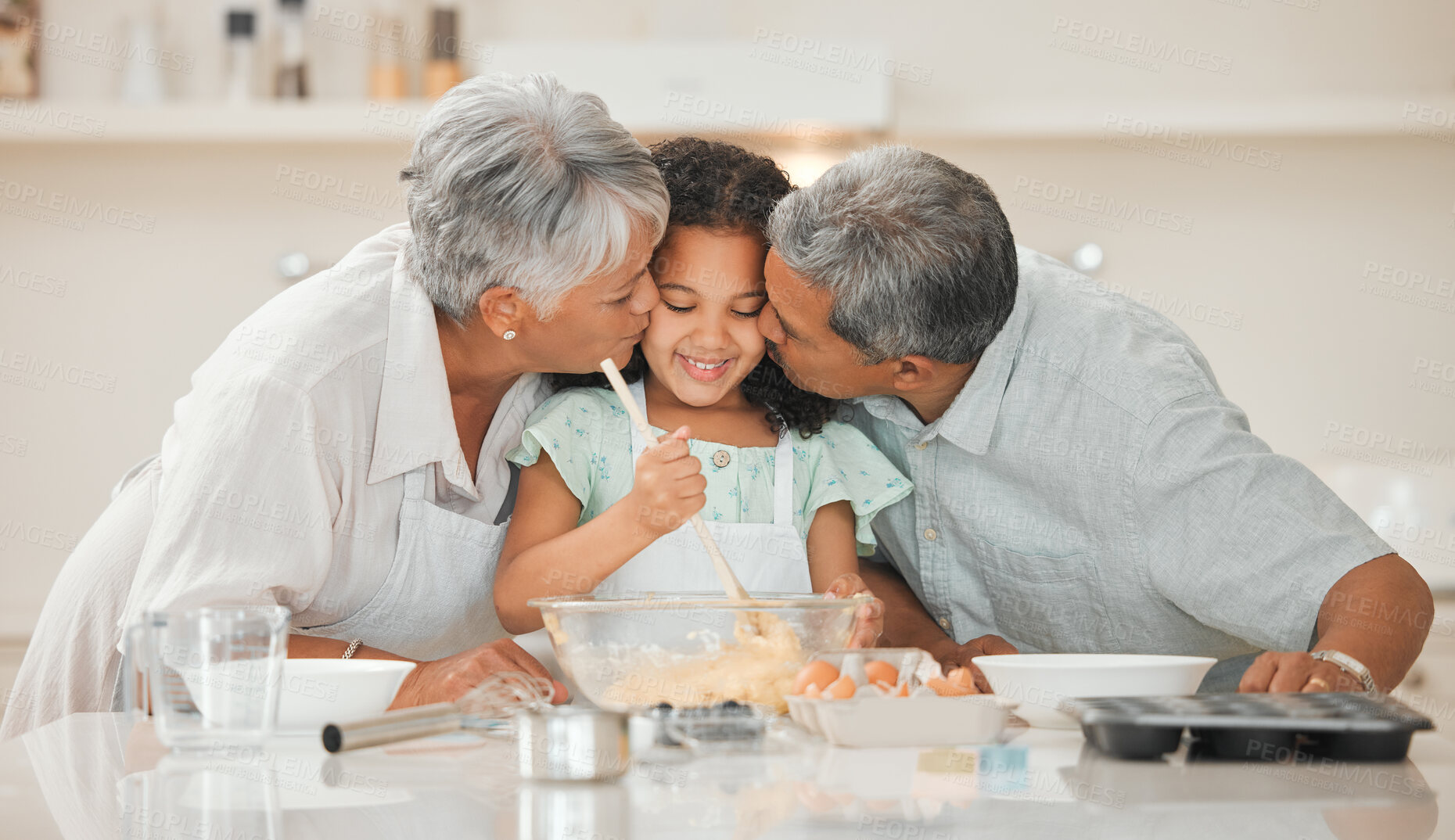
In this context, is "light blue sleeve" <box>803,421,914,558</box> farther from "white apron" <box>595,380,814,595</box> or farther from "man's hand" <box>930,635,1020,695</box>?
"man's hand" <box>930,635,1020,695</box>

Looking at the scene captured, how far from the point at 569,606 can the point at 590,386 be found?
0.63 meters

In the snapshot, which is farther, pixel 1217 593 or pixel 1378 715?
pixel 1217 593

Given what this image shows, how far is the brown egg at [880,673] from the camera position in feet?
2.92

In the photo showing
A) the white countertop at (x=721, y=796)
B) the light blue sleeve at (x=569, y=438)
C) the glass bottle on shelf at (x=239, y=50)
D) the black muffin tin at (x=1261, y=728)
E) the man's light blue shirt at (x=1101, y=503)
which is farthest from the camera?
the glass bottle on shelf at (x=239, y=50)

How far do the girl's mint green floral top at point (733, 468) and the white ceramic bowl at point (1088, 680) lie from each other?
556 millimetres

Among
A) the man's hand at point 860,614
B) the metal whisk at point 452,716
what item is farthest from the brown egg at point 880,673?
the metal whisk at point 452,716

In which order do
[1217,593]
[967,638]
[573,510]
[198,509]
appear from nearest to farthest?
[198,509]
[1217,593]
[573,510]
[967,638]

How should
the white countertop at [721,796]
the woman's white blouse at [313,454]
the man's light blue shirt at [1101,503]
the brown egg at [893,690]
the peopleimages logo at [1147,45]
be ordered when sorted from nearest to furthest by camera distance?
the white countertop at [721,796] → the brown egg at [893,690] → the woman's white blouse at [313,454] → the man's light blue shirt at [1101,503] → the peopleimages logo at [1147,45]

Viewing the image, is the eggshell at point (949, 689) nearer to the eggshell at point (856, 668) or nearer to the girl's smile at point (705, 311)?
the eggshell at point (856, 668)

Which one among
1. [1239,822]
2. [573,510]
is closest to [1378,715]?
[1239,822]

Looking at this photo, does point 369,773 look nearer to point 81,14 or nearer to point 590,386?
point 590,386

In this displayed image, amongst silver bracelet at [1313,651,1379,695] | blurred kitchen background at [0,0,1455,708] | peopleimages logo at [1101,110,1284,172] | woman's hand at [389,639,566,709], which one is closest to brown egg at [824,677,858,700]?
woman's hand at [389,639,566,709]

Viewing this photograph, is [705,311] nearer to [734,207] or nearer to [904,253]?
[734,207]

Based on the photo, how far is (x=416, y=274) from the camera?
4.53 feet
